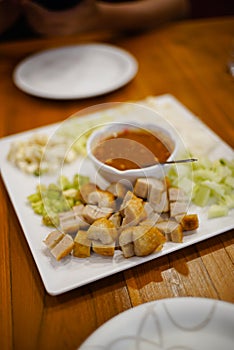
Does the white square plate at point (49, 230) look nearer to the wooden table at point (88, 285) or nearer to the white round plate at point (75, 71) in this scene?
the wooden table at point (88, 285)

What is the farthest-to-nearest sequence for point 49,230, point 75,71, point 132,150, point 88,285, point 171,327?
point 75,71, point 132,150, point 49,230, point 88,285, point 171,327

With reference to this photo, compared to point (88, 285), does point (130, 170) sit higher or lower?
higher

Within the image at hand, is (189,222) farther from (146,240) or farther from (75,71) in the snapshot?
(75,71)

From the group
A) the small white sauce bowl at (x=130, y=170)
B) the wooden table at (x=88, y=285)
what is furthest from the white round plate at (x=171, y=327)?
the small white sauce bowl at (x=130, y=170)

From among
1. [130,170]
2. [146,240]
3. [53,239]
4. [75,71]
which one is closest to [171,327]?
[146,240]

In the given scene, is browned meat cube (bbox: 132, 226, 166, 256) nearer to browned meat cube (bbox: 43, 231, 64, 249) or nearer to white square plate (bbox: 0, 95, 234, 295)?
white square plate (bbox: 0, 95, 234, 295)

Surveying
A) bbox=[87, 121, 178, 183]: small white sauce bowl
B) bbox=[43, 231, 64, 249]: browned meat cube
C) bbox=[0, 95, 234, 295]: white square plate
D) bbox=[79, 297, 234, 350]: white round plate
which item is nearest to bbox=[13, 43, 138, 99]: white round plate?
bbox=[0, 95, 234, 295]: white square plate
